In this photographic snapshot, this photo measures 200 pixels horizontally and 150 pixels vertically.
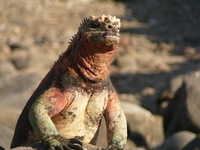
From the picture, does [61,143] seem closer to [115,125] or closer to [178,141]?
[115,125]

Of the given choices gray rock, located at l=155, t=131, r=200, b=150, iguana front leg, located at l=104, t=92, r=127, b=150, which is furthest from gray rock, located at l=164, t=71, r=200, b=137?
iguana front leg, located at l=104, t=92, r=127, b=150

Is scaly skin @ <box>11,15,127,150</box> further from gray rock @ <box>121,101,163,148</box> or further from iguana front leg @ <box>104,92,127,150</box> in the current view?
gray rock @ <box>121,101,163,148</box>

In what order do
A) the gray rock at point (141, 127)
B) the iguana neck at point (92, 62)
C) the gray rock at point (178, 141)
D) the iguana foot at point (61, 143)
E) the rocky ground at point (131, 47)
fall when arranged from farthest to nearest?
the rocky ground at point (131, 47)
the gray rock at point (141, 127)
the gray rock at point (178, 141)
the iguana neck at point (92, 62)
the iguana foot at point (61, 143)

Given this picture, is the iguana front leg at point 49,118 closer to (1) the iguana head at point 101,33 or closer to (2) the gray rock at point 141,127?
(1) the iguana head at point 101,33

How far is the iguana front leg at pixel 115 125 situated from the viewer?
16.4ft

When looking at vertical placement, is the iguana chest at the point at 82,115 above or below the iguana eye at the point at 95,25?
below

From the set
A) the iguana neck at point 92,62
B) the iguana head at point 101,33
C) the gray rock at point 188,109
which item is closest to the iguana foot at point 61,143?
the iguana neck at point 92,62

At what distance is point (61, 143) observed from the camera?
184 inches

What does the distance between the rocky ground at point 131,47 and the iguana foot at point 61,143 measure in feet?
11.6

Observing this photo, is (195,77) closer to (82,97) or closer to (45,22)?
(82,97)

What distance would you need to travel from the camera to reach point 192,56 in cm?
1642

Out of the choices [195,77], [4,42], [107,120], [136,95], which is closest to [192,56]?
[136,95]

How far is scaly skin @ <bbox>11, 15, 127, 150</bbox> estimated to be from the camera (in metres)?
4.74

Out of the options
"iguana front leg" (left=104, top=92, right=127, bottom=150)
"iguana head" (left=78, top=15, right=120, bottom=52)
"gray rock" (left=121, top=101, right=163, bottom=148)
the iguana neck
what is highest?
"iguana head" (left=78, top=15, right=120, bottom=52)
